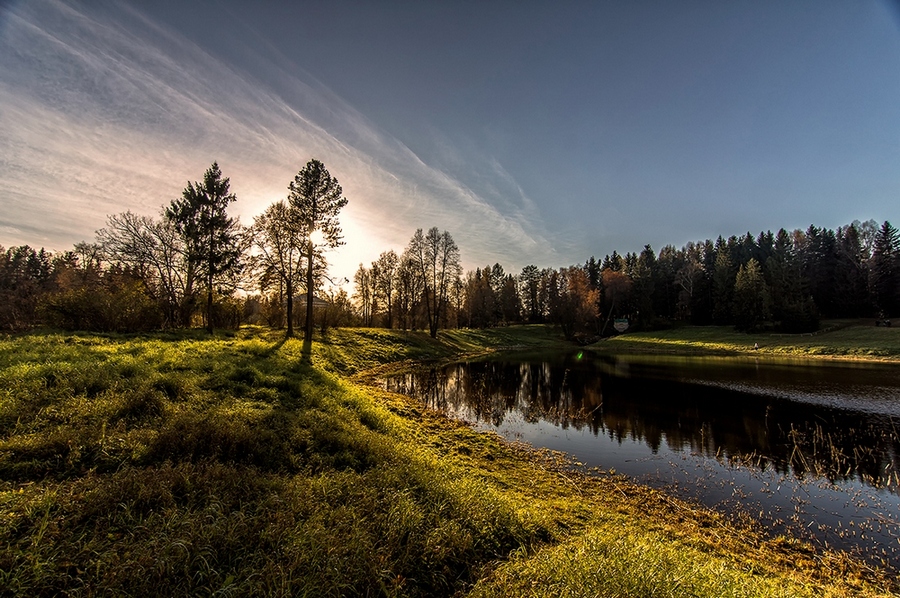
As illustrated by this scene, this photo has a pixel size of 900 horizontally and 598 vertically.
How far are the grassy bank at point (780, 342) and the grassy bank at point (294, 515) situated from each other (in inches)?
1888

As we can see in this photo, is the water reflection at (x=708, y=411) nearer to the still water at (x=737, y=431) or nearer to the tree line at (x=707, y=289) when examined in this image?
the still water at (x=737, y=431)

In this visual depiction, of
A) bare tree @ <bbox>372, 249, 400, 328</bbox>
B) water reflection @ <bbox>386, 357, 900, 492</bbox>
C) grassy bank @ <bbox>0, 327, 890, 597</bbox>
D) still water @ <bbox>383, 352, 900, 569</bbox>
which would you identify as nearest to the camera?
grassy bank @ <bbox>0, 327, 890, 597</bbox>

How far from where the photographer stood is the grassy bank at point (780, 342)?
38312mm

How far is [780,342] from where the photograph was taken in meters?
47.8

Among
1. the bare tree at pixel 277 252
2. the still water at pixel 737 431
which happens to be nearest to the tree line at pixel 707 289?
the bare tree at pixel 277 252

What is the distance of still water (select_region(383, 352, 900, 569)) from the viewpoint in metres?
8.95

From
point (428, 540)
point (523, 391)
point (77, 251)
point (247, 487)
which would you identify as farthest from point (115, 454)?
point (77, 251)

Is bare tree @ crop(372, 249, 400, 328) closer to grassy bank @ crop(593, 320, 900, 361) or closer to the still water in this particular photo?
the still water

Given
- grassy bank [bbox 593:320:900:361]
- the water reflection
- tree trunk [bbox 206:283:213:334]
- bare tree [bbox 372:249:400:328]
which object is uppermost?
bare tree [bbox 372:249:400:328]

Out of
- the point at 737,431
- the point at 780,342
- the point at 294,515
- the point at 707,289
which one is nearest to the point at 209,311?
the point at 294,515

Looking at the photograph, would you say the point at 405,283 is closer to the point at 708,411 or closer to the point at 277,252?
the point at 277,252

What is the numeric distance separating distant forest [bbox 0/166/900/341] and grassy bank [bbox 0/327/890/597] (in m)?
17.9

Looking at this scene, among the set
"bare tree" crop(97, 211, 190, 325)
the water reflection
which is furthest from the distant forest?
the water reflection

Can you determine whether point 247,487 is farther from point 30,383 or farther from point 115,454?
point 30,383
